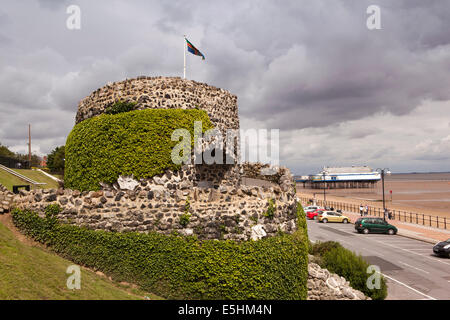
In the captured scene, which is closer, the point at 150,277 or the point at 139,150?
the point at 150,277

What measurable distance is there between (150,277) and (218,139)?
713cm

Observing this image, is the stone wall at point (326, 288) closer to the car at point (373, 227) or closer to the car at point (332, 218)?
the car at point (373, 227)

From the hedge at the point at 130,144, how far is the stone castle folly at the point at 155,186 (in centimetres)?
4

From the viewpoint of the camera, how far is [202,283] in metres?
8.58

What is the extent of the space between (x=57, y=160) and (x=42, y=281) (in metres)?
45.1

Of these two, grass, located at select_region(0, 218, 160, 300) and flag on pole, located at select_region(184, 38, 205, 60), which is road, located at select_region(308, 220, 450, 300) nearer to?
grass, located at select_region(0, 218, 160, 300)

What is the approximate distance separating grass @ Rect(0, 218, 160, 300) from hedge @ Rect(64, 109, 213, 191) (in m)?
3.92

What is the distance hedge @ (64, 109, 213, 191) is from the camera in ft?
36.4

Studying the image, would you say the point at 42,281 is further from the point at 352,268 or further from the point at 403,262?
the point at 403,262

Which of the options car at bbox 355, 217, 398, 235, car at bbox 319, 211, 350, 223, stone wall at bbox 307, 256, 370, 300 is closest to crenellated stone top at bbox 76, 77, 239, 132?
stone wall at bbox 307, 256, 370, 300

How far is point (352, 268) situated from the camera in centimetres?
1260

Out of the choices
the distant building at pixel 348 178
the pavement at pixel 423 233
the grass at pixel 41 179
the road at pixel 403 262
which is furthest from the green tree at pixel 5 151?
the distant building at pixel 348 178
